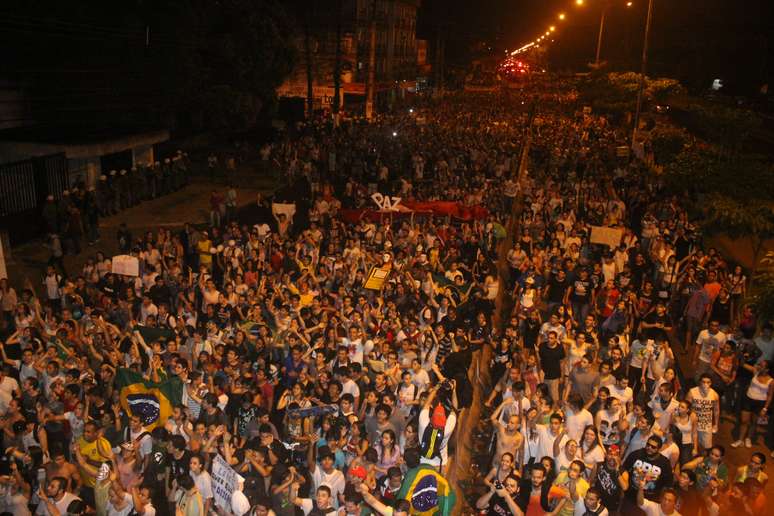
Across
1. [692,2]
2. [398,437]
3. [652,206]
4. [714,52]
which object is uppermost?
[692,2]

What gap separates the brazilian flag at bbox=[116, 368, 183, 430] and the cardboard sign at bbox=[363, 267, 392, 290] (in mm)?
4471

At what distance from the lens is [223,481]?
21.8 feet

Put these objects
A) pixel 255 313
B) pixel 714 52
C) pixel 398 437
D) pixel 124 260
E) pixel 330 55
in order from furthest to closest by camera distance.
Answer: pixel 330 55 < pixel 714 52 < pixel 124 260 < pixel 255 313 < pixel 398 437

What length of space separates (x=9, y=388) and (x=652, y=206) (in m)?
14.1

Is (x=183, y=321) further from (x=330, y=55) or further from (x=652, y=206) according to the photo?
(x=330, y=55)

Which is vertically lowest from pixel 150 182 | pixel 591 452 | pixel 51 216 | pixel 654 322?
pixel 150 182

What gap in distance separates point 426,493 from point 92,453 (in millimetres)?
3391

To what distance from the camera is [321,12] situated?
6438 cm

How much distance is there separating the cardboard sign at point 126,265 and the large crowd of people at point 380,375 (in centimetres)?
18

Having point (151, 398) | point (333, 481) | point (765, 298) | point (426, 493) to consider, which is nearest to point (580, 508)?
point (426, 493)

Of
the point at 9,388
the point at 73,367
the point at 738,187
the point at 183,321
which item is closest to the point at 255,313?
the point at 183,321

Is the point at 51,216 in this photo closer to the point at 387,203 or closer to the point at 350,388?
the point at 387,203

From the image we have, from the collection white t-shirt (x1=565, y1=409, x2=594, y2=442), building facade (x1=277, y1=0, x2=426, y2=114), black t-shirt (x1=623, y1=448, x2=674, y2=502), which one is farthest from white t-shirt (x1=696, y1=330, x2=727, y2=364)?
building facade (x1=277, y1=0, x2=426, y2=114)

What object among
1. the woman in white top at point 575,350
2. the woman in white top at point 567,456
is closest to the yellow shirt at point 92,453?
the woman in white top at point 567,456
